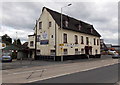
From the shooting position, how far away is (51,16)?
29.7 metres

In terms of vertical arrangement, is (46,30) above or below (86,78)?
above

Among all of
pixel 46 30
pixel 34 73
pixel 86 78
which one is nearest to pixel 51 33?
pixel 46 30

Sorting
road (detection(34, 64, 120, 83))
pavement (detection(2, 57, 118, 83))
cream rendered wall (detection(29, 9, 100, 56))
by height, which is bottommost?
pavement (detection(2, 57, 118, 83))

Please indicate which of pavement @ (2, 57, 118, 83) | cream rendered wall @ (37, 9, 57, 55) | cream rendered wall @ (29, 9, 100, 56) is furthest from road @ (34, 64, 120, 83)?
cream rendered wall @ (37, 9, 57, 55)

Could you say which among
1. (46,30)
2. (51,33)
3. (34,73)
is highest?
(46,30)

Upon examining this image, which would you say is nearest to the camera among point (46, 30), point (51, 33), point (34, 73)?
point (34, 73)

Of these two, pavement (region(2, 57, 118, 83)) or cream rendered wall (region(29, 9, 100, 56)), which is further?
cream rendered wall (region(29, 9, 100, 56))

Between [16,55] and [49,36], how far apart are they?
8863mm

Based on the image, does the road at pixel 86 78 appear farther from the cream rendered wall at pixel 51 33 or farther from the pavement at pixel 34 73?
the cream rendered wall at pixel 51 33

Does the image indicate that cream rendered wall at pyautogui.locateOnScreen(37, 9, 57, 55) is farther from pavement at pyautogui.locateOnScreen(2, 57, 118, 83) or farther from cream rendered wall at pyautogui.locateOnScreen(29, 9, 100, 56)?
pavement at pyautogui.locateOnScreen(2, 57, 118, 83)

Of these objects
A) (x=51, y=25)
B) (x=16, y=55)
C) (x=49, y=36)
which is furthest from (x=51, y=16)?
(x=16, y=55)

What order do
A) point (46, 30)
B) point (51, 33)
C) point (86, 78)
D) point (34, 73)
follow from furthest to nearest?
1. point (46, 30)
2. point (51, 33)
3. point (34, 73)
4. point (86, 78)

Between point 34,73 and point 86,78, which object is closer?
point 86,78

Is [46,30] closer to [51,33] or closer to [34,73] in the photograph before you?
[51,33]
